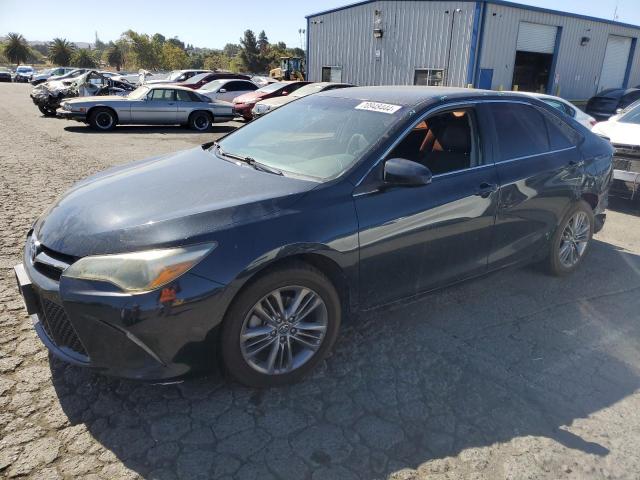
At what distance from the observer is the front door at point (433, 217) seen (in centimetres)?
303

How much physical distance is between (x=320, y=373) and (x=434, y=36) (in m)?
19.8

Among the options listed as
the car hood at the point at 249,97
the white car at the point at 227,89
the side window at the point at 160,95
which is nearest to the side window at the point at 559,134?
the side window at the point at 160,95

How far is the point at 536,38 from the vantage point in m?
21.2

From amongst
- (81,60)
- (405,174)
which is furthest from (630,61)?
(81,60)

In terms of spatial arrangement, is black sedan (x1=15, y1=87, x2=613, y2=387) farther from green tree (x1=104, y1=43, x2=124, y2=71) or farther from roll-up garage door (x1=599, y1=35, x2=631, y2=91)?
green tree (x1=104, y1=43, x2=124, y2=71)

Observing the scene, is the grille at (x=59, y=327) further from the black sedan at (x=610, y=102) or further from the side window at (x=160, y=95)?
the black sedan at (x=610, y=102)

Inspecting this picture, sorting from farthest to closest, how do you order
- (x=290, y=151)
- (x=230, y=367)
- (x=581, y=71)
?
(x=581, y=71) → (x=290, y=151) → (x=230, y=367)

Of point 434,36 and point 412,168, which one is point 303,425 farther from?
point 434,36

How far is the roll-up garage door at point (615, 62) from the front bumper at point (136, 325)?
28.1 metres

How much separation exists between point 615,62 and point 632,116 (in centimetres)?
2148

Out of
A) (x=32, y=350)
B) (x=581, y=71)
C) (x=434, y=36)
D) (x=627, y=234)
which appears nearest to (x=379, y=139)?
(x=32, y=350)

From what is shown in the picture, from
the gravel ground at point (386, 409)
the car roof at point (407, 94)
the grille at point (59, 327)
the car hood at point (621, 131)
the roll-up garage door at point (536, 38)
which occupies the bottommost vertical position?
the gravel ground at point (386, 409)

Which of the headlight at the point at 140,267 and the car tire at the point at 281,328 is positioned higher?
the headlight at the point at 140,267

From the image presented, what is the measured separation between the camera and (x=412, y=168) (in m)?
2.96
